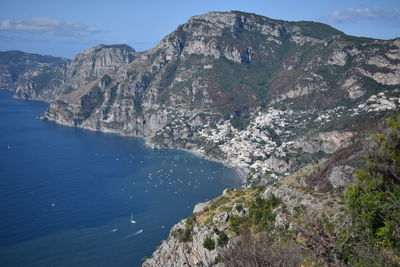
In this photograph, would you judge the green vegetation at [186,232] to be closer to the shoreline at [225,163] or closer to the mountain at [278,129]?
the mountain at [278,129]

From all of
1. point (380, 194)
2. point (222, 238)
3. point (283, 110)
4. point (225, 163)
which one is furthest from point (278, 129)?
point (380, 194)

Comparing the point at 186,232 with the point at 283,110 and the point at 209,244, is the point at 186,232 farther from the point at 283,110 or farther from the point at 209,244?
the point at 283,110

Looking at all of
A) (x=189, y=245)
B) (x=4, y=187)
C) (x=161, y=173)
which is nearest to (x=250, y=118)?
(x=161, y=173)

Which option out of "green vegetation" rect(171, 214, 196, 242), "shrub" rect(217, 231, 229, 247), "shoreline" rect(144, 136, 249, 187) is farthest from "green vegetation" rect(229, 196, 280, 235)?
"shoreline" rect(144, 136, 249, 187)

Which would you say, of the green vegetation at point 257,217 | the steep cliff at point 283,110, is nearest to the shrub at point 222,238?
the green vegetation at point 257,217

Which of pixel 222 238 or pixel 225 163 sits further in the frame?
pixel 225 163

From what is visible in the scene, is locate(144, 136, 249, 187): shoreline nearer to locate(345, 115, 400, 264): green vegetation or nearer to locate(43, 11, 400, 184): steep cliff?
locate(43, 11, 400, 184): steep cliff

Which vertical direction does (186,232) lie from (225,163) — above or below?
above

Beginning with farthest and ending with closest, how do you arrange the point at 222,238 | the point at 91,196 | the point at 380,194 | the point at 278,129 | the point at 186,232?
1. the point at 278,129
2. the point at 91,196
3. the point at 186,232
4. the point at 222,238
5. the point at 380,194

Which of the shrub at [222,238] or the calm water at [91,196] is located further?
the calm water at [91,196]
